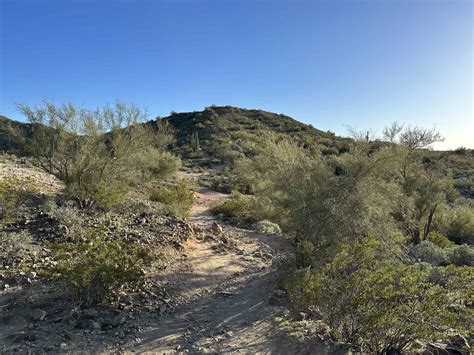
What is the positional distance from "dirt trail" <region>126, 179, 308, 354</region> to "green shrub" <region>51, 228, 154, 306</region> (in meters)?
0.86

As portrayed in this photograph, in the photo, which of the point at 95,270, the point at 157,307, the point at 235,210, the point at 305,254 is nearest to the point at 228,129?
the point at 235,210

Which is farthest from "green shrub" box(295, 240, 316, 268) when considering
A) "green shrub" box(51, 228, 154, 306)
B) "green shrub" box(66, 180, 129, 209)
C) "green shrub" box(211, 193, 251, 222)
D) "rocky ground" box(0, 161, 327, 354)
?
"green shrub" box(211, 193, 251, 222)

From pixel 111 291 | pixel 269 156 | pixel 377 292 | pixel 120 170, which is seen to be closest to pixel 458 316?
pixel 377 292

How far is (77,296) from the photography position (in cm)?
538

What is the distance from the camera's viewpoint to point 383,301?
15.9 ft

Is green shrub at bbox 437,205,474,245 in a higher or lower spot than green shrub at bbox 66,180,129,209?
lower

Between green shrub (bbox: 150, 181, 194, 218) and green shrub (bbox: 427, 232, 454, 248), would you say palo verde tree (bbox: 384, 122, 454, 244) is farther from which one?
green shrub (bbox: 150, 181, 194, 218)

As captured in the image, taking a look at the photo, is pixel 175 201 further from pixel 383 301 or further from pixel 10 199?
pixel 383 301

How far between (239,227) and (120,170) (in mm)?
4547

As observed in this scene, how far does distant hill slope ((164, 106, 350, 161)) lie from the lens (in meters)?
37.9

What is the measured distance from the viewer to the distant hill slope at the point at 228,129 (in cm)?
3788

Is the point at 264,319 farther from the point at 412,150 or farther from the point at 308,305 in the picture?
the point at 412,150

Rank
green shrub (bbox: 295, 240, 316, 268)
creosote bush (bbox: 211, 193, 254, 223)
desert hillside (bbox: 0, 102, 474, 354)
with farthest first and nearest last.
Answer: creosote bush (bbox: 211, 193, 254, 223) → green shrub (bbox: 295, 240, 316, 268) → desert hillside (bbox: 0, 102, 474, 354)

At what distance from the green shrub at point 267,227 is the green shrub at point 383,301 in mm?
6316
